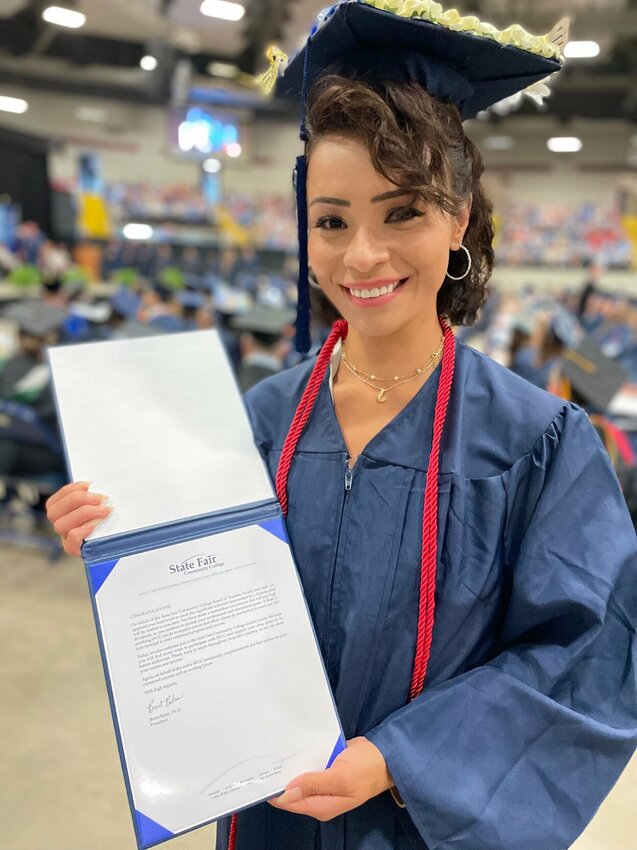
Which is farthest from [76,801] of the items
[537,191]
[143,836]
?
[537,191]

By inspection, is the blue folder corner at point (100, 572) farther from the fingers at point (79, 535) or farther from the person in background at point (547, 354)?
the person in background at point (547, 354)

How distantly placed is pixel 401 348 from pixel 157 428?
1.17 feet

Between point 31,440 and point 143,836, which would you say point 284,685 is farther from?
point 31,440

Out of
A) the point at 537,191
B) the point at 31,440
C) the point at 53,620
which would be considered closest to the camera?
the point at 53,620

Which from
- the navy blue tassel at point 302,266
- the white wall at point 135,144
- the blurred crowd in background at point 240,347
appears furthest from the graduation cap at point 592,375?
the white wall at point 135,144

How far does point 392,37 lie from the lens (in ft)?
2.63

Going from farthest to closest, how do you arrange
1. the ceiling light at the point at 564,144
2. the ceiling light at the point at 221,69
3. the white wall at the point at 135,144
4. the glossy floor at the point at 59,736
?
the ceiling light at the point at 564,144 < the white wall at the point at 135,144 < the ceiling light at the point at 221,69 < the glossy floor at the point at 59,736

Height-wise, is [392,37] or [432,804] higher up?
[392,37]

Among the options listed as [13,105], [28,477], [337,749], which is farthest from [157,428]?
[13,105]

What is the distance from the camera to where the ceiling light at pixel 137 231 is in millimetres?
15438

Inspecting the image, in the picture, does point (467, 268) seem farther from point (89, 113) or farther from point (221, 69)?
point (89, 113)

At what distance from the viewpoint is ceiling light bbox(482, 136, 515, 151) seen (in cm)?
1615

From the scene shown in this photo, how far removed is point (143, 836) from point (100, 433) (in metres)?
0.46

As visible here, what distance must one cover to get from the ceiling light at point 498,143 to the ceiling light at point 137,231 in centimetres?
826
